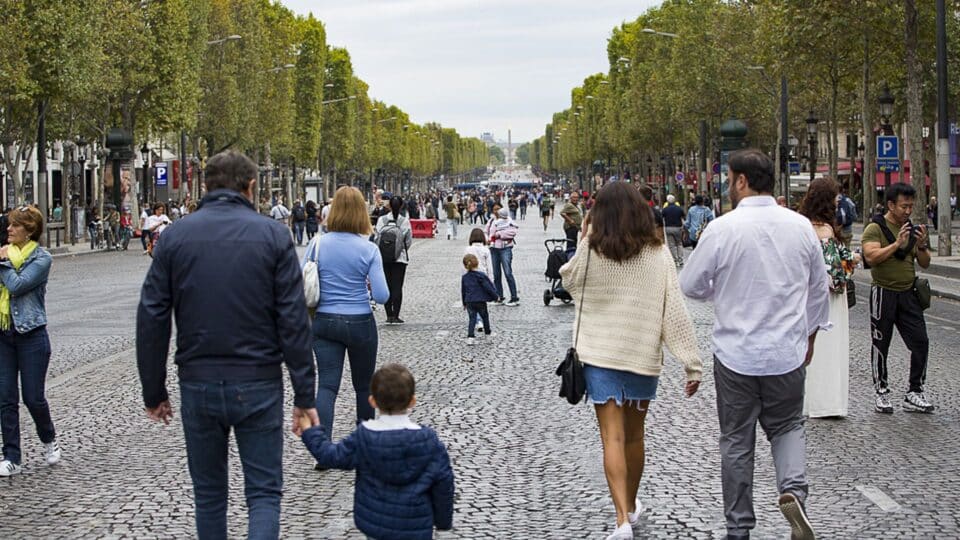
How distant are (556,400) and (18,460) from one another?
177 inches

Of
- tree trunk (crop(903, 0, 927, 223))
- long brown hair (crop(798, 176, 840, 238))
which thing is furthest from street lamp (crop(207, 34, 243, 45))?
long brown hair (crop(798, 176, 840, 238))

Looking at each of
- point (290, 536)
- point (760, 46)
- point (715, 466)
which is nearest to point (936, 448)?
point (715, 466)

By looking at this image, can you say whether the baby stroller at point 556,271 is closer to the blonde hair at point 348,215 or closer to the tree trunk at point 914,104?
the blonde hair at point 348,215

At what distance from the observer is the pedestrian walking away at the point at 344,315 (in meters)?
8.89

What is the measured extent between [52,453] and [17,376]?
63 centimetres

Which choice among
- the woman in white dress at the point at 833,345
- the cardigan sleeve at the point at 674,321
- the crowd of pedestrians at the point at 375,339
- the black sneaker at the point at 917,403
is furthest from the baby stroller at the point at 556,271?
the cardigan sleeve at the point at 674,321

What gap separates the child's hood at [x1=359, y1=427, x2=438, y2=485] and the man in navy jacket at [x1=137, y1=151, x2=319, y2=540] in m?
0.40

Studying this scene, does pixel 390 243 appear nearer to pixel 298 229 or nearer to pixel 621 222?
pixel 621 222

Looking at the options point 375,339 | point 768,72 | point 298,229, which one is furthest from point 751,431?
point 768,72

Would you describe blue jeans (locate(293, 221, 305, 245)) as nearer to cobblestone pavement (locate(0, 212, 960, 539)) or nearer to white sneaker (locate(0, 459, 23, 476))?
cobblestone pavement (locate(0, 212, 960, 539))

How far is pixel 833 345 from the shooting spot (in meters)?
10.7

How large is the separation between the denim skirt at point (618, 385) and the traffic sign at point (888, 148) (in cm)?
2910

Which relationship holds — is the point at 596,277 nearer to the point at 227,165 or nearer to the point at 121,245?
the point at 227,165

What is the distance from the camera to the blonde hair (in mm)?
9125
